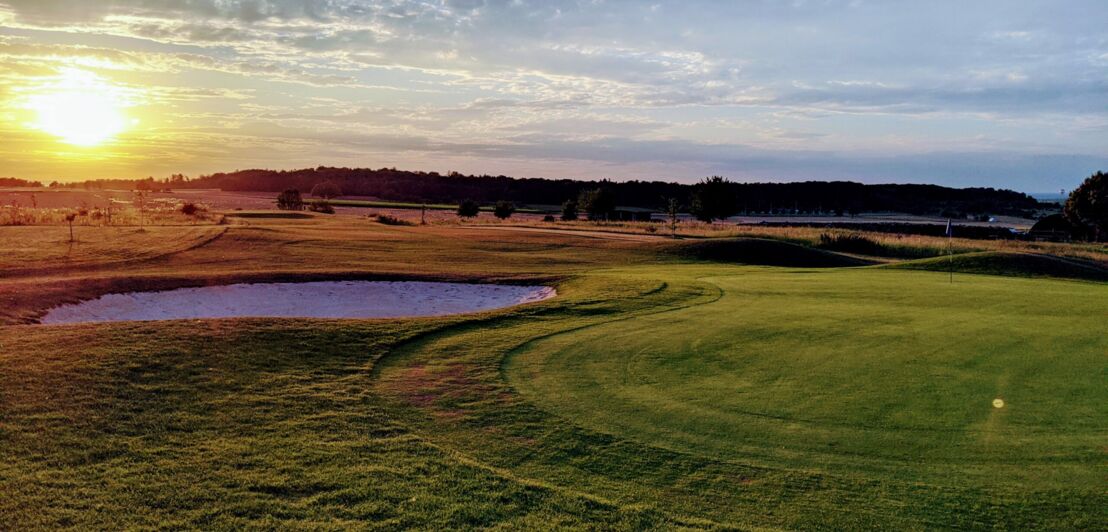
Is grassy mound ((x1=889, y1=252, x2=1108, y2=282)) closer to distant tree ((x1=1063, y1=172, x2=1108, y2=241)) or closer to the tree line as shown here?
distant tree ((x1=1063, y1=172, x2=1108, y2=241))

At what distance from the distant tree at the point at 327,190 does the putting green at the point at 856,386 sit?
146434mm

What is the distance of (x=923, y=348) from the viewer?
12.3 metres

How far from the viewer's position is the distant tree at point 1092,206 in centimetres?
7406

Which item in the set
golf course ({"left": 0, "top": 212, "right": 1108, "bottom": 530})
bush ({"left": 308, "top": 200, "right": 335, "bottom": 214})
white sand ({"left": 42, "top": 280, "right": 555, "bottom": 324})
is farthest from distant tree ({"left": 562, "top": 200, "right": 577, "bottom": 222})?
golf course ({"left": 0, "top": 212, "right": 1108, "bottom": 530})

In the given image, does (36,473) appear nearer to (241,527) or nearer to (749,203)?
(241,527)

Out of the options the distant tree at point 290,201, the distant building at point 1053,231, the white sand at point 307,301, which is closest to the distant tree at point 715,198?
the distant building at point 1053,231

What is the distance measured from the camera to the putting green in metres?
7.58

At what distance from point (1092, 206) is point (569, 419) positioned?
85730mm

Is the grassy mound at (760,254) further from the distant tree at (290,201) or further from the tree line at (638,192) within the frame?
the tree line at (638,192)

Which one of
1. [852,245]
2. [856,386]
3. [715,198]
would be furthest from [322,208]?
[856,386]

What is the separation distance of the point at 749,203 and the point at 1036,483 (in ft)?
539

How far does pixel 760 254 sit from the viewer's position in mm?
37438

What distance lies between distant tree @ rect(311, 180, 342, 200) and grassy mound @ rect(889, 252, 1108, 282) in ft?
447

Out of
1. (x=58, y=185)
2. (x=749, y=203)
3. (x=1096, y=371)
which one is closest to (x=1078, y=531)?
(x=1096, y=371)
